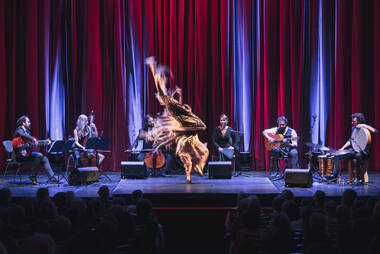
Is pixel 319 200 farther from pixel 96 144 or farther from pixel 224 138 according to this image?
pixel 224 138

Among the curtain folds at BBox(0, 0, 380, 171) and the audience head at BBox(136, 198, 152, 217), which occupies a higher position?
the curtain folds at BBox(0, 0, 380, 171)

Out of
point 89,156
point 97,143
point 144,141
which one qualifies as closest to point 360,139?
point 144,141

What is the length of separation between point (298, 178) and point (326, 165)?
1225mm

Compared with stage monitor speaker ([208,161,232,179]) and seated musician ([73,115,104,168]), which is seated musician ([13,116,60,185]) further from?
stage monitor speaker ([208,161,232,179])

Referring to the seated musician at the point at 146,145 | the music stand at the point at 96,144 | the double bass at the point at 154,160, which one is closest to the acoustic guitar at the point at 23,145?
the music stand at the point at 96,144

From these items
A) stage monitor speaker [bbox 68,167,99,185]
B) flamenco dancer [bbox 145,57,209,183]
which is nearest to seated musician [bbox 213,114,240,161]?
flamenco dancer [bbox 145,57,209,183]

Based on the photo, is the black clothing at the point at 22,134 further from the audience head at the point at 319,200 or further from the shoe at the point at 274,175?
the audience head at the point at 319,200

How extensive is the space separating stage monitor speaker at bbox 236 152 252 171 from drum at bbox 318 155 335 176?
2282 millimetres

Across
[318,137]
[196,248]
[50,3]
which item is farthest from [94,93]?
[196,248]

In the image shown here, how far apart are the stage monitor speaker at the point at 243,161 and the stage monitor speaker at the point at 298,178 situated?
106 inches

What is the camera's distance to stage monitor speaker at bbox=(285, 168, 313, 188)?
7.83 meters

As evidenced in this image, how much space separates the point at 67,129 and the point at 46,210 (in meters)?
7.90

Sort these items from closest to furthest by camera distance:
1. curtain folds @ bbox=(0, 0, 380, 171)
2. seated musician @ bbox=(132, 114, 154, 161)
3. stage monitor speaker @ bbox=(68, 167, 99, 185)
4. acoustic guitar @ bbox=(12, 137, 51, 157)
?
stage monitor speaker @ bbox=(68, 167, 99, 185) → acoustic guitar @ bbox=(12, 137, 51, 157) → seated musician @ bbox=(132, 114, 154, 161) → curtain folds @ bbox=(0, 0, 380, 171)

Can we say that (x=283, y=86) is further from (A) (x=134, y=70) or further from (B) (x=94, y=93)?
(B) (x=94, y=93)
